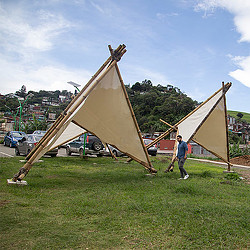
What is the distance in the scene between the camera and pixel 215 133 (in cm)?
1298

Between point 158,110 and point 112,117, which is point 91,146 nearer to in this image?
point 112,117

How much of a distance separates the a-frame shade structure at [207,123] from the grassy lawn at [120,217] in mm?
4391

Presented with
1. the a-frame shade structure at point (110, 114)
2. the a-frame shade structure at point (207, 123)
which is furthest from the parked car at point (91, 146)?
the a-frame shade structure at point (110, 114)

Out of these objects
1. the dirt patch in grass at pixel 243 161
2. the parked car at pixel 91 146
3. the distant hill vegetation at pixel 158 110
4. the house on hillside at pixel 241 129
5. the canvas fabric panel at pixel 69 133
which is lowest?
the dirt patch in grass at pixel 243 161

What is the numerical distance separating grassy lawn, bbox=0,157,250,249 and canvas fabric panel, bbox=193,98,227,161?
4.64m

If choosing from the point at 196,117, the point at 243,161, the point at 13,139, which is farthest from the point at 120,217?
the point at 13,139

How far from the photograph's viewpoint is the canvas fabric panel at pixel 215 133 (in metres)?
12.4

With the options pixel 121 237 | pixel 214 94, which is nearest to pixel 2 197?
pixel 121 237

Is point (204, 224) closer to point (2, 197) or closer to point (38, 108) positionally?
point (2, 197)

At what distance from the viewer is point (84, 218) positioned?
16.4 ft

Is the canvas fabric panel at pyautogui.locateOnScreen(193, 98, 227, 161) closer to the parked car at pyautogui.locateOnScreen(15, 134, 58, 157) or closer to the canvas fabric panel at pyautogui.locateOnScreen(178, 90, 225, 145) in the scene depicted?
the canvas fabric panel at pyautogui.locateOnScreen(178, 90, 225, 145)

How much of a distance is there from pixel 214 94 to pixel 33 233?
415 inches

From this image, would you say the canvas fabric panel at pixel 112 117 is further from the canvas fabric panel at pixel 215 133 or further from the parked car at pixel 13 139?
the parked car at pixel 13 139

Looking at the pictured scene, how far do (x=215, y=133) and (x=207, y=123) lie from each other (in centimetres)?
96
